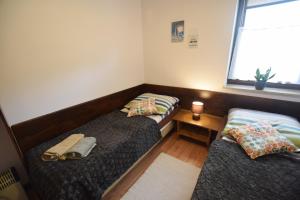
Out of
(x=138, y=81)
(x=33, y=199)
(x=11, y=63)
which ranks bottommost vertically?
(x=33, y=199)

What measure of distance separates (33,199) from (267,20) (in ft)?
11.1

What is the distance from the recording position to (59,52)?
159 cm

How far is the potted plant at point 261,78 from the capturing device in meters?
1.83

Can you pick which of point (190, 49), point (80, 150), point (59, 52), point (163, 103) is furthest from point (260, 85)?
point (59, 52)

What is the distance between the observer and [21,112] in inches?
55.5

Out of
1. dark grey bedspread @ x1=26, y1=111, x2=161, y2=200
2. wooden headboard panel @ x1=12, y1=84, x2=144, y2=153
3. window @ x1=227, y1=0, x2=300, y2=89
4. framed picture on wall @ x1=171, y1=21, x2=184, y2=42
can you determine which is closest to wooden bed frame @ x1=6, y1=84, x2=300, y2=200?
wooden headboard panel @ x1=12, y1=84, x2=144, y2=153

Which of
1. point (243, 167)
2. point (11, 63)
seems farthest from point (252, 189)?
point (11, 63)

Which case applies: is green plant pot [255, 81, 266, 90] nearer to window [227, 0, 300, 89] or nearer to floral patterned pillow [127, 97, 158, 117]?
window [227, 0, 300, 89]

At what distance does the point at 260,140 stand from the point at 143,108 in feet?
4.64

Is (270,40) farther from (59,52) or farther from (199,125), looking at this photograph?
(59,52)

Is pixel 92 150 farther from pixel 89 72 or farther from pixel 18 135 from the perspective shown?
pixel 89 72

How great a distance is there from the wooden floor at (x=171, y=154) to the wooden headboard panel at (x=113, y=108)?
0.60m

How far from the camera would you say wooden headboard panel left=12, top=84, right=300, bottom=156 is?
1.48m

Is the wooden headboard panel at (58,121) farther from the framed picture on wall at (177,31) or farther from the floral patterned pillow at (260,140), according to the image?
the floral patterned pillow at (260,140)
